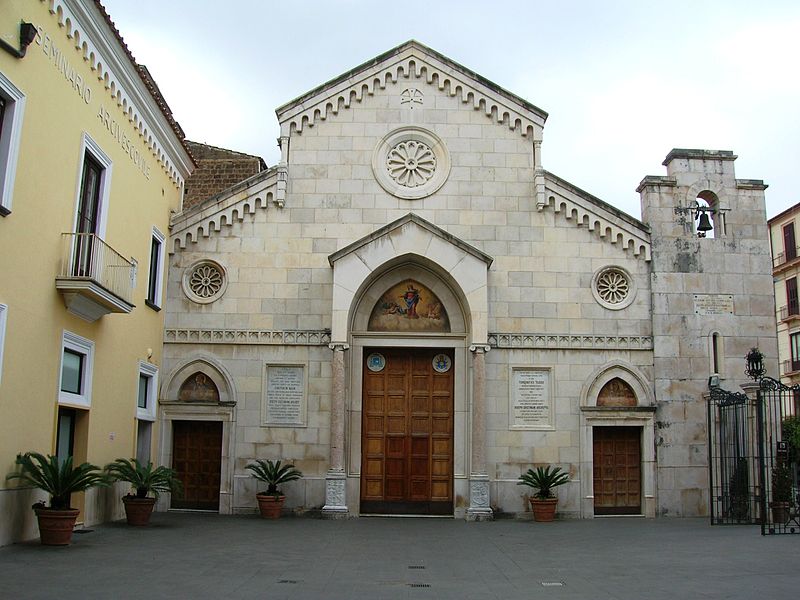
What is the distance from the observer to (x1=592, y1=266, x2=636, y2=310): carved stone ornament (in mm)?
21656

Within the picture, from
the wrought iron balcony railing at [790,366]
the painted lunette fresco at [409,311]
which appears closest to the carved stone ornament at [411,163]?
the painted lunette fresco at [409,311]

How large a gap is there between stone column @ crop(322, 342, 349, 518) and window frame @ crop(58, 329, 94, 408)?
5.97 m

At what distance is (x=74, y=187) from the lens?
15.5m

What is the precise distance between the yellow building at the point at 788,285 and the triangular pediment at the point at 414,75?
29.1 m

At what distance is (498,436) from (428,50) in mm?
10425

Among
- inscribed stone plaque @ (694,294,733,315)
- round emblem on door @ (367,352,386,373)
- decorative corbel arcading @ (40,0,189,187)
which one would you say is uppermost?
decorative corbel arcading @ (40,0,189,187)

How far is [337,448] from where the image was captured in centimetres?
2014

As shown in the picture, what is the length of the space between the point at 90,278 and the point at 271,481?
24.4 ft

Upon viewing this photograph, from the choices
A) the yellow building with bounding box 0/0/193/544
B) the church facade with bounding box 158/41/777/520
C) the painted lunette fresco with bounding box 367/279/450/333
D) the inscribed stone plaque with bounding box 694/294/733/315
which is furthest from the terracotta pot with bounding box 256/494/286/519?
the inscribed stone plaque with bounding box 694/294/733/315

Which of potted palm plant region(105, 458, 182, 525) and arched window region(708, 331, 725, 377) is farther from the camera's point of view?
arched window region(708, 331, 725, 377)

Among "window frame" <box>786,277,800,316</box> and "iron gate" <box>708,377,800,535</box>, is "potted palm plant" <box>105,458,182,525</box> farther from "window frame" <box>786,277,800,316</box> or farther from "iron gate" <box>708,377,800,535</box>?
"window frame" <box>786,277,800,316</box>

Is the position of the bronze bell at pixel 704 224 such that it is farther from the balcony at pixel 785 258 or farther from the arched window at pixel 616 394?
the balcony at pixel 785 258

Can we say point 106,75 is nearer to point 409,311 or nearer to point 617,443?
point 409,311

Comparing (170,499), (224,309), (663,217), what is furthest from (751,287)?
(170,499)
